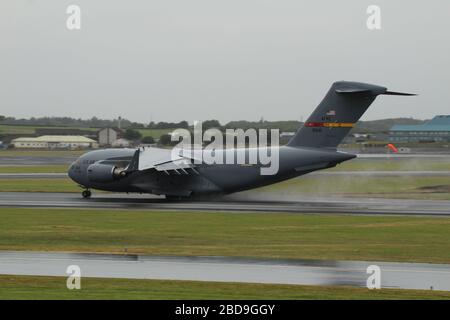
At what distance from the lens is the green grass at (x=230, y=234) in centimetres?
2635

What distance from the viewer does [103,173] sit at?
159 ft

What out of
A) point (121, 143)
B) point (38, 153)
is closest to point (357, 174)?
point (121, 143)

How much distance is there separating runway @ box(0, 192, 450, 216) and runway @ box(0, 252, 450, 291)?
16.2 meters

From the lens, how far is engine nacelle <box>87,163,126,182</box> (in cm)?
Result: 4800

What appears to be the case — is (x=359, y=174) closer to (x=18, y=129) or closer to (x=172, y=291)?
(x=172, y=291)

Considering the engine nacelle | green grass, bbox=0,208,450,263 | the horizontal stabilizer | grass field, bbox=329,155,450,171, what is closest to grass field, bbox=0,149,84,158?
grass field, bbox=329,155,450,171

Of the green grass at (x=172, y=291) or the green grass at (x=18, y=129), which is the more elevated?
the green grass at (x=18, y=129)

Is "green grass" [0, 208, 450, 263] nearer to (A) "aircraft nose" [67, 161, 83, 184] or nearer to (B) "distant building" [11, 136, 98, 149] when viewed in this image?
(A) "aircraft nose" [67, 161, 83, 184]

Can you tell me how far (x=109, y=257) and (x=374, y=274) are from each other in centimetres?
861

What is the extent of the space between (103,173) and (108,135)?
4681 cm

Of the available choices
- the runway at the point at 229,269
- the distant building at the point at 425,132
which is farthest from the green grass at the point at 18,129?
the runway at the point at 229,269

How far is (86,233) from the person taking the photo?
31.4 meters

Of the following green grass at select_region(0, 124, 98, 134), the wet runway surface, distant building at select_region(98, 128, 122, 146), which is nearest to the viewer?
the wet runway surface

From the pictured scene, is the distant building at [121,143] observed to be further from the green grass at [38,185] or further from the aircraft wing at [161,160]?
the aircraft wing at [161,160]
